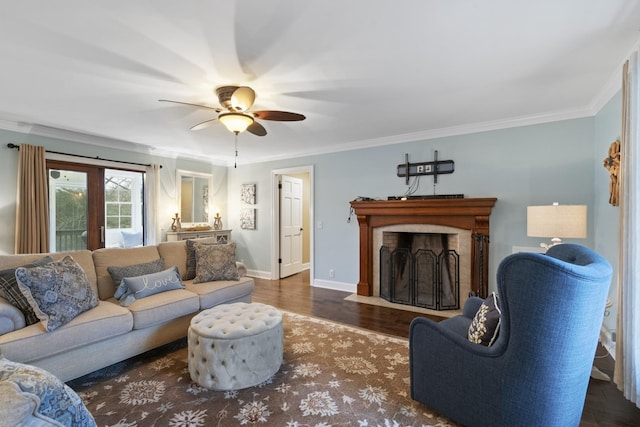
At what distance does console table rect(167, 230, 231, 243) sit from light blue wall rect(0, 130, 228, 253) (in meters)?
0.24

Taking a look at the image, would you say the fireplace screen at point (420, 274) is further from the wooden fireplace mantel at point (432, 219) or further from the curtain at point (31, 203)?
the curtain at point (31, 203)

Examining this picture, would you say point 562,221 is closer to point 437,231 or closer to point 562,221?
point 562,221

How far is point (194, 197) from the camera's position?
229 inches

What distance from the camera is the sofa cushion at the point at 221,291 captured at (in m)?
2.97

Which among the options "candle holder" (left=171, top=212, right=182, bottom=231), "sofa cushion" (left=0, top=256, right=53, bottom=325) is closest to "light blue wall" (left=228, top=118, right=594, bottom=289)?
"candle holder" (left=171, top=212, right=182, bottom=231)

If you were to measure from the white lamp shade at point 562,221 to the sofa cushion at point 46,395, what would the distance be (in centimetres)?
325

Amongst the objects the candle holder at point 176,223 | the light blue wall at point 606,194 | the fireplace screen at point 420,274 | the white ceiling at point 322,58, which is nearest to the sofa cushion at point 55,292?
the white ceiling at point 322,58

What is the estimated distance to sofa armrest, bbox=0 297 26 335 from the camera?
194cm

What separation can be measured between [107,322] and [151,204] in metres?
3.16

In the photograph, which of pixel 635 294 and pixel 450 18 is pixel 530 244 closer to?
pixel 635 294

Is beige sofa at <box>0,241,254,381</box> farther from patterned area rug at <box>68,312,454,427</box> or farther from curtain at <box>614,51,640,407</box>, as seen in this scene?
curtain at <box>614,51,640,407</box>

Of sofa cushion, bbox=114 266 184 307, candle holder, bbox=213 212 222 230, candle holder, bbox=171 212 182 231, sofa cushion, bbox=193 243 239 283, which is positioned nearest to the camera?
sofa cushion, bbox=114 266 184 307

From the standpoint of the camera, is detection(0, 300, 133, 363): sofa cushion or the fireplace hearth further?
the fireplace hearth

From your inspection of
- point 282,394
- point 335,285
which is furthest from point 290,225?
point 282,394
